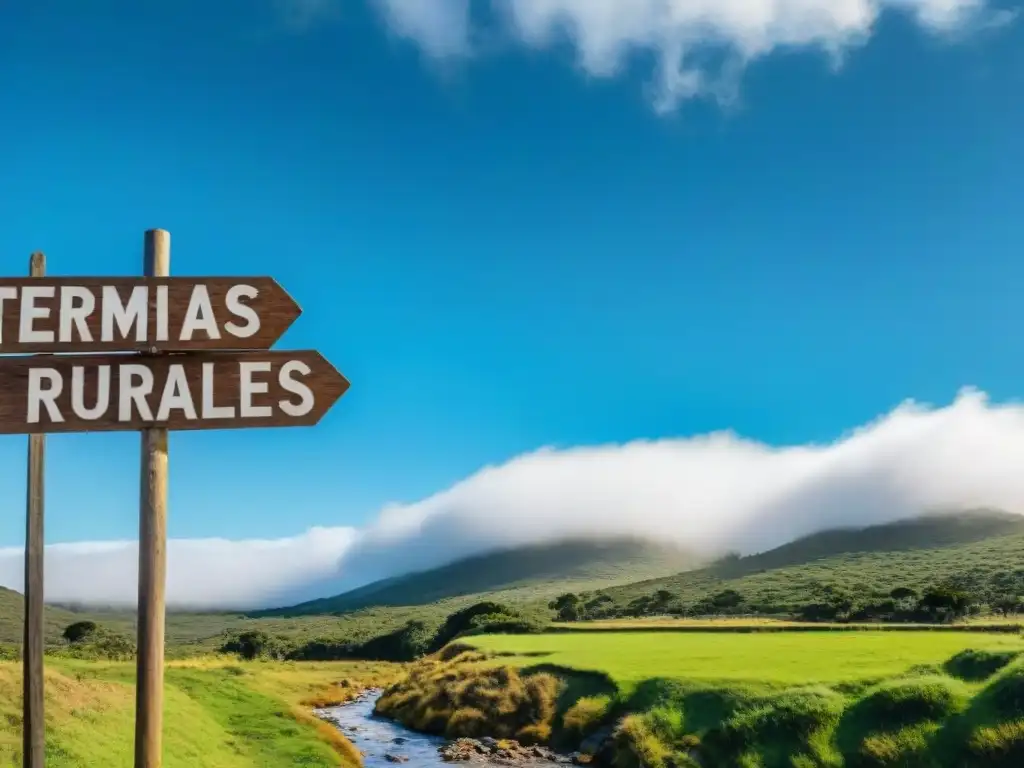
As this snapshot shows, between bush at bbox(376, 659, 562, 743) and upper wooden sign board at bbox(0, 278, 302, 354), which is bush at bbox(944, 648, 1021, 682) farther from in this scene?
upper wooden sign board at bbox(0, 278, 302, 354)

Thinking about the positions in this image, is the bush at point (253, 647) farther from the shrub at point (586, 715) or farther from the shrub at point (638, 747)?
the shrub at point (638, 747)

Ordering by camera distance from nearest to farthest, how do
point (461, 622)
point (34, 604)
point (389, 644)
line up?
point (34, 604) → point (461, 622) → point (389, 644)

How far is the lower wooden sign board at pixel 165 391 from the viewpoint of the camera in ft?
34.8

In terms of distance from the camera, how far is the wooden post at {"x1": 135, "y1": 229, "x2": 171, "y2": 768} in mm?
10422

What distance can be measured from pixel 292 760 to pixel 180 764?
16.7ft

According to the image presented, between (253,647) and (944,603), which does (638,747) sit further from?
(253,647)

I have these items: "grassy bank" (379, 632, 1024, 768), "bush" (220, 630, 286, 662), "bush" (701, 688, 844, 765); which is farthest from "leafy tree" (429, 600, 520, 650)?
"bush" (701, 688, 844, 765)

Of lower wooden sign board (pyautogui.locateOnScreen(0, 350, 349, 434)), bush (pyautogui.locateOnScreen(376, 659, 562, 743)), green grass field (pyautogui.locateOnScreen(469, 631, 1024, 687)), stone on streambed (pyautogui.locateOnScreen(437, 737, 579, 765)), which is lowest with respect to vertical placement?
stone on streambed (pyautogui.locateOnScreen(437, 737, 579, 765))

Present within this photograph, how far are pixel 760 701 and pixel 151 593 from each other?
27.4m

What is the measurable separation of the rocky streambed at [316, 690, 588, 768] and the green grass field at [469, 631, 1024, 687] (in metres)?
5.14

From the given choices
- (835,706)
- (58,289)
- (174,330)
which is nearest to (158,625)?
(174,330)

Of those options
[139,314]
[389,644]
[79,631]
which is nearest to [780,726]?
[139,314]

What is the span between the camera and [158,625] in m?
10.6

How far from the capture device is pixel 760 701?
32.5 meters
